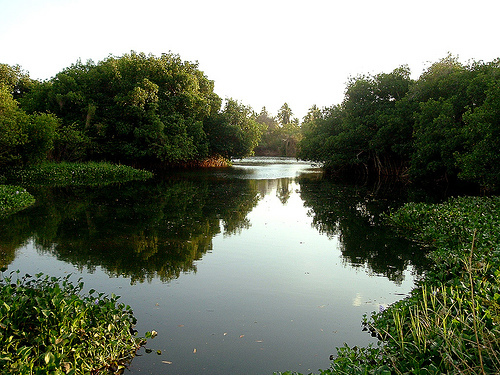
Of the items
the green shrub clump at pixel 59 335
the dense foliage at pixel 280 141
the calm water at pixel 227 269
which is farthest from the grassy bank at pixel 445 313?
the dense foliage at pixel 280 141

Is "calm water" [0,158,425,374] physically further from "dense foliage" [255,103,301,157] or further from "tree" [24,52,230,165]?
"dense foliage" [255,103,301,157]

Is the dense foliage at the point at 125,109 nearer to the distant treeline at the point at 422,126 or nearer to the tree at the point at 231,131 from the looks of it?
the tree at the point at 231,131

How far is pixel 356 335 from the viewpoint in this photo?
547cm

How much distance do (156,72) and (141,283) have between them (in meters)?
31.6

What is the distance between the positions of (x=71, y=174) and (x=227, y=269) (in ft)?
68.5

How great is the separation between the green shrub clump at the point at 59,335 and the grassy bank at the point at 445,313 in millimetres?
2494

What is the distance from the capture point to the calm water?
5125mm

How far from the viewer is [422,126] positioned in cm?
2383

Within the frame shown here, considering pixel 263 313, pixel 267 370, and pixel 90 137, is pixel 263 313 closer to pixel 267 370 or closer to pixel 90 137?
pixel 267 370

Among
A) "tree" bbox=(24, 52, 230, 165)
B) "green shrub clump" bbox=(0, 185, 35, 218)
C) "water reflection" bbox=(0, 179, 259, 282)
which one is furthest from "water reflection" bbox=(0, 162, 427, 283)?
"tree" bbox=(24, 52, 230, 165)

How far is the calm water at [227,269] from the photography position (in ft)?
16.8

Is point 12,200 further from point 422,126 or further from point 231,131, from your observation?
point 231,131

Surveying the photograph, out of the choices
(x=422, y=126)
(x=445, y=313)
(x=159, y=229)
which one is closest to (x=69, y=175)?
(x=159, y=229)

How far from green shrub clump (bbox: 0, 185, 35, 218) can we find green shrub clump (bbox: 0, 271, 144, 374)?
10.3m
